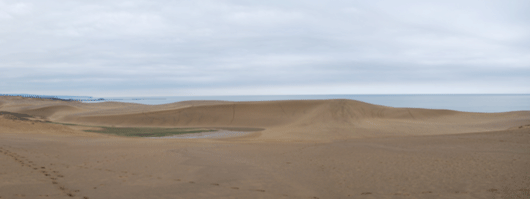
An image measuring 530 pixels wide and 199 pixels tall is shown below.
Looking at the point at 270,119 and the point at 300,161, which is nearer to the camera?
the point at 300,161

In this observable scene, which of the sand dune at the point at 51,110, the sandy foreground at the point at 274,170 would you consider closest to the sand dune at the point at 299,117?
the sand dune at the point at 51,110

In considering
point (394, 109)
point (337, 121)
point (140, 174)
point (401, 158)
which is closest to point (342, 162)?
point (401, 158)

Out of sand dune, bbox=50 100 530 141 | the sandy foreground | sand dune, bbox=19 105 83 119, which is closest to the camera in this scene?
the sandy foreground

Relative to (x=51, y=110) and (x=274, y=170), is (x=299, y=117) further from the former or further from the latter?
(x=51, y=110)

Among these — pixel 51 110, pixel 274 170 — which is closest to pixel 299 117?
pixel 274 170

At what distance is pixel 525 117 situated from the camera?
76.6 ft

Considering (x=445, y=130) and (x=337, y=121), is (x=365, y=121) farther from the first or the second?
(x=445, y=130)

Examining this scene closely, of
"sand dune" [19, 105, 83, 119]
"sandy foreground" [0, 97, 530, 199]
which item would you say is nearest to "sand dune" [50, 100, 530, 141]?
"sand dune" [19, 105, 83, 119]

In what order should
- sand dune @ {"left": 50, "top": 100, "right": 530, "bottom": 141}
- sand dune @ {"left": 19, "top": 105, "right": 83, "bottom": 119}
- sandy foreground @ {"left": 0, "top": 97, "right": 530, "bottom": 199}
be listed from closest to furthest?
1. sandy foreground @ {"left": 0, "top": 97, "right": 530, "bottom": 199}
2. sand dune @ {"left": 50, "top": 100, "right": 530, "bottom": 141}
3. sand dune @ {"left": 19, "top": 105, "right": 83, "bottom": 119}

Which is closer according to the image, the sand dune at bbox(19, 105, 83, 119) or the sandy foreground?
the sandy foreground

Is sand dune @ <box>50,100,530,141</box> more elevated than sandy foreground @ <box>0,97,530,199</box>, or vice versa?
sand dune @ <box>50,100,530,141</box>

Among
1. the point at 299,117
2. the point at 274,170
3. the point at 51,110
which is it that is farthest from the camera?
the point at 51,110

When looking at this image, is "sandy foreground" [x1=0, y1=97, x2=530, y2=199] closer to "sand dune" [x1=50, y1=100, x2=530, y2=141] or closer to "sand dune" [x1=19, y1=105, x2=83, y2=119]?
"sand dune" [x1=50, y1=100, x2=530, y2=141]

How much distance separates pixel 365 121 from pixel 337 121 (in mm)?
2237
